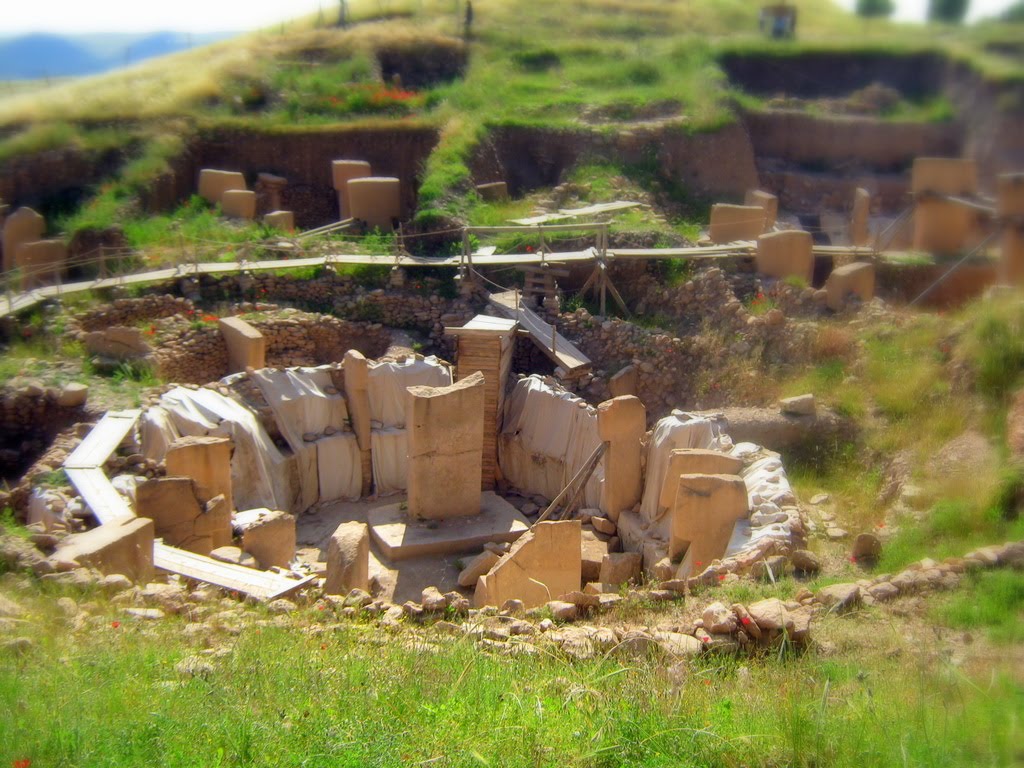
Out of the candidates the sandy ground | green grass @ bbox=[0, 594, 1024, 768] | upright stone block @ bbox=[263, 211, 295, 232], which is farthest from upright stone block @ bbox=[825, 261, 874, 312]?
upright stone block @ bbox=[263, 211, 295, 232]

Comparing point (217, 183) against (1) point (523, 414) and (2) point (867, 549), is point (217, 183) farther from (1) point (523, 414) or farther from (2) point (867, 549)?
(2) point (867, 549)

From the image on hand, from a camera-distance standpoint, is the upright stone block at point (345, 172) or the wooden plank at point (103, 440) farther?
the upright stone block at point (345, 172)

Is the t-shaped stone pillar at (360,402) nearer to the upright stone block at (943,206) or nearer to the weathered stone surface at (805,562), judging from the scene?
the weathered stone surface at (805,562)

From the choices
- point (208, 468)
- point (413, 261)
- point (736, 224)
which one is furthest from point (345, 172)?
A: point (208, 468)

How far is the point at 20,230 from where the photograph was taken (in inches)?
642

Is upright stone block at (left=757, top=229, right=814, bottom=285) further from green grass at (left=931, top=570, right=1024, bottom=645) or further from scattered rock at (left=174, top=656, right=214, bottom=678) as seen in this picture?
scattered rock at (left=174, top=656, right=214, bottom=678)

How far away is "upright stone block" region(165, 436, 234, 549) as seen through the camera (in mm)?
8750

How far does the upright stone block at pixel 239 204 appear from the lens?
56.7 feet

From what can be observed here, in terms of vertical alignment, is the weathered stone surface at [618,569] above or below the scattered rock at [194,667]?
below

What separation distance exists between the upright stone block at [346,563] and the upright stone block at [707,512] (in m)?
2.69

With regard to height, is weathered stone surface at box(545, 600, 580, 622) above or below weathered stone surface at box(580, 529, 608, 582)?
above

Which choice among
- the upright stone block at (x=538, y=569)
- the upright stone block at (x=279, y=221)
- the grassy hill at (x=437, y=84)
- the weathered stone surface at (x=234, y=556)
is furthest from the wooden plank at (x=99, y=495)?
the upright stone block at (x=279, y=221)

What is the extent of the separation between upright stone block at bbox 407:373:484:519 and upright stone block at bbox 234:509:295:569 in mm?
1465

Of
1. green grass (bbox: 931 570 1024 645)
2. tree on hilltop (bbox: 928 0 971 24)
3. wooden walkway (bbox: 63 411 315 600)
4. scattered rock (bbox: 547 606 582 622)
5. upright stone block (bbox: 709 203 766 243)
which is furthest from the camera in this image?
upright stone block (bbox: 709 203 766 243)
